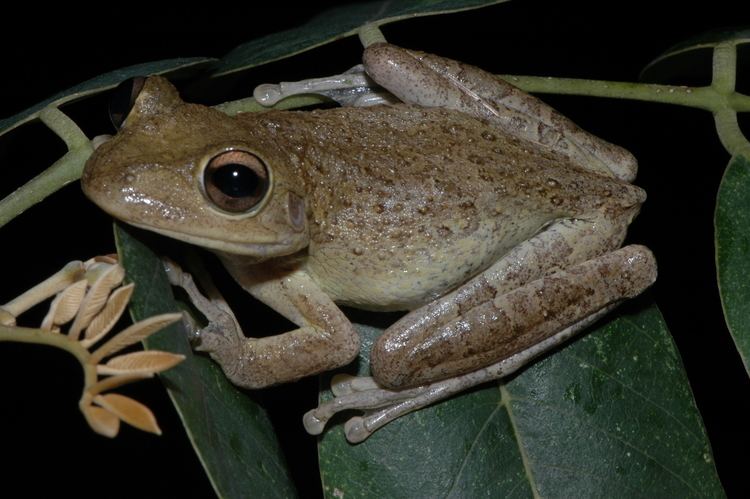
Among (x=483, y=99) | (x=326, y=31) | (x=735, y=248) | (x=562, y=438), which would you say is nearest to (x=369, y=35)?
(x=326, y=31)

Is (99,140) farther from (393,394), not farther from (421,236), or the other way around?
(393,394)

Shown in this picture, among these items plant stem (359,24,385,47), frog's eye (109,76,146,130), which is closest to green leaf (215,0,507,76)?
plant stem (359,24,385,47)

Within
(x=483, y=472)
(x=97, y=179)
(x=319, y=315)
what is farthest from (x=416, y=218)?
(x=97, y=179)

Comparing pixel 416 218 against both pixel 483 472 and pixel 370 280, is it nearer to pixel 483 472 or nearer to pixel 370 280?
pixel 370 280

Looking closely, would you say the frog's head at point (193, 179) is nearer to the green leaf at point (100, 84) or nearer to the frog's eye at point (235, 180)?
the frog's eye at point (235, 180)

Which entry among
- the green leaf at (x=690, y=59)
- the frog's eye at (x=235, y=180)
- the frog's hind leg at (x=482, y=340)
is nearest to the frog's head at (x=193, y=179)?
the frog's eye at (x=235, y=180)

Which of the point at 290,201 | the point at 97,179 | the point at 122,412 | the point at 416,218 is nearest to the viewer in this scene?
the point at 122,412
